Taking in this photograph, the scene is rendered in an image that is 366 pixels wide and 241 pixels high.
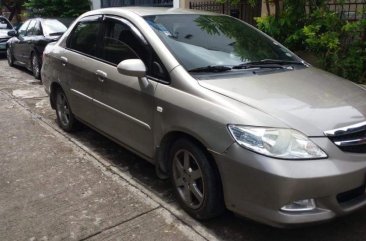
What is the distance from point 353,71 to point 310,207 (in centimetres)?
497

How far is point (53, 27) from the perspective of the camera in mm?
10086

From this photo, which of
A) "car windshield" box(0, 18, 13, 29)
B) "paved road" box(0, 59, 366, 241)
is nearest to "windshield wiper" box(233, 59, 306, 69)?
"paved road" box(0, 59, 366, 241)

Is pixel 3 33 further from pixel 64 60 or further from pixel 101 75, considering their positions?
pixel 101 75

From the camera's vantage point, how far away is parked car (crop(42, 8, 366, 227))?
9.50 feet

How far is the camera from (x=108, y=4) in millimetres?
18219

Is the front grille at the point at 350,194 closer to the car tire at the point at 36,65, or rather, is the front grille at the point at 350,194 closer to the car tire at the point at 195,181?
the car tire at the point at 195,181

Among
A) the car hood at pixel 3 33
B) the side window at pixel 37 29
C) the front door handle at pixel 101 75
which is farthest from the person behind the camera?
the car hood at pixel 3 33

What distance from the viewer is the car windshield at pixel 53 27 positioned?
9.91 metres

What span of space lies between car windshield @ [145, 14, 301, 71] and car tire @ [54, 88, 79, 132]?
6.73 ft

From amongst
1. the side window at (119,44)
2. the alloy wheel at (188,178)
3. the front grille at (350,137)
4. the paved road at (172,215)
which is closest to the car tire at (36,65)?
the paved road at (172,215)

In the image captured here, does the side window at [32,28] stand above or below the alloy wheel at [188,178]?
above

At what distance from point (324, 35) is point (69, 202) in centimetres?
531

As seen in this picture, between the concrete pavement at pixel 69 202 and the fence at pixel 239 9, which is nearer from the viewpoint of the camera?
the concrete pavement at pixel 69 202

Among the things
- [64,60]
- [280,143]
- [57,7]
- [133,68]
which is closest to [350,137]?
[280,143]
